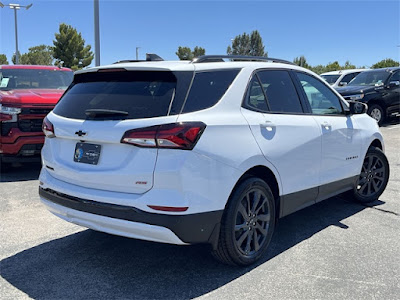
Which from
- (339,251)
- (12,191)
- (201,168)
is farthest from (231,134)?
(12,191)

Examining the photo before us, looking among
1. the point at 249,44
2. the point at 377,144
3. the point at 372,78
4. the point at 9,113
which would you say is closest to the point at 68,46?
the point at 249,44

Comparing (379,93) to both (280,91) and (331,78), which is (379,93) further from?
(280,91)

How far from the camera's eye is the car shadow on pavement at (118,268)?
2.98 metres

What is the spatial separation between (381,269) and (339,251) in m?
0.43

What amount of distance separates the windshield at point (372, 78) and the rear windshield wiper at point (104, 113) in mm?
11466

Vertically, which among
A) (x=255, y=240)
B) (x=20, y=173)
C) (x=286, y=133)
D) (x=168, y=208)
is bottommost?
(x=20, y=173)

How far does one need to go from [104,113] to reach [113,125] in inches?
6.3

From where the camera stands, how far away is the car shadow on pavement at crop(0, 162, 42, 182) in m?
6.53

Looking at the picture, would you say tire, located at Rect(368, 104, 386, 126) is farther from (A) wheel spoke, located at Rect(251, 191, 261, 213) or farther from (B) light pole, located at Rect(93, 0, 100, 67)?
(A) wheel spoke, located at Rect(251, 191, 261, 213)

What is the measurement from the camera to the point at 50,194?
344cm

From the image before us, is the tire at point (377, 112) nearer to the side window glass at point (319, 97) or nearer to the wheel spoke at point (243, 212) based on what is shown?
the side window glass at point (319, 97)

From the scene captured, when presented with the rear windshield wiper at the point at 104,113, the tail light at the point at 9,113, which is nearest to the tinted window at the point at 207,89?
the rear windshield wiper at the point at 104,113

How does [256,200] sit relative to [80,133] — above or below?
below

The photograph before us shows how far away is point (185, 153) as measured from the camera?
280 centimetres
